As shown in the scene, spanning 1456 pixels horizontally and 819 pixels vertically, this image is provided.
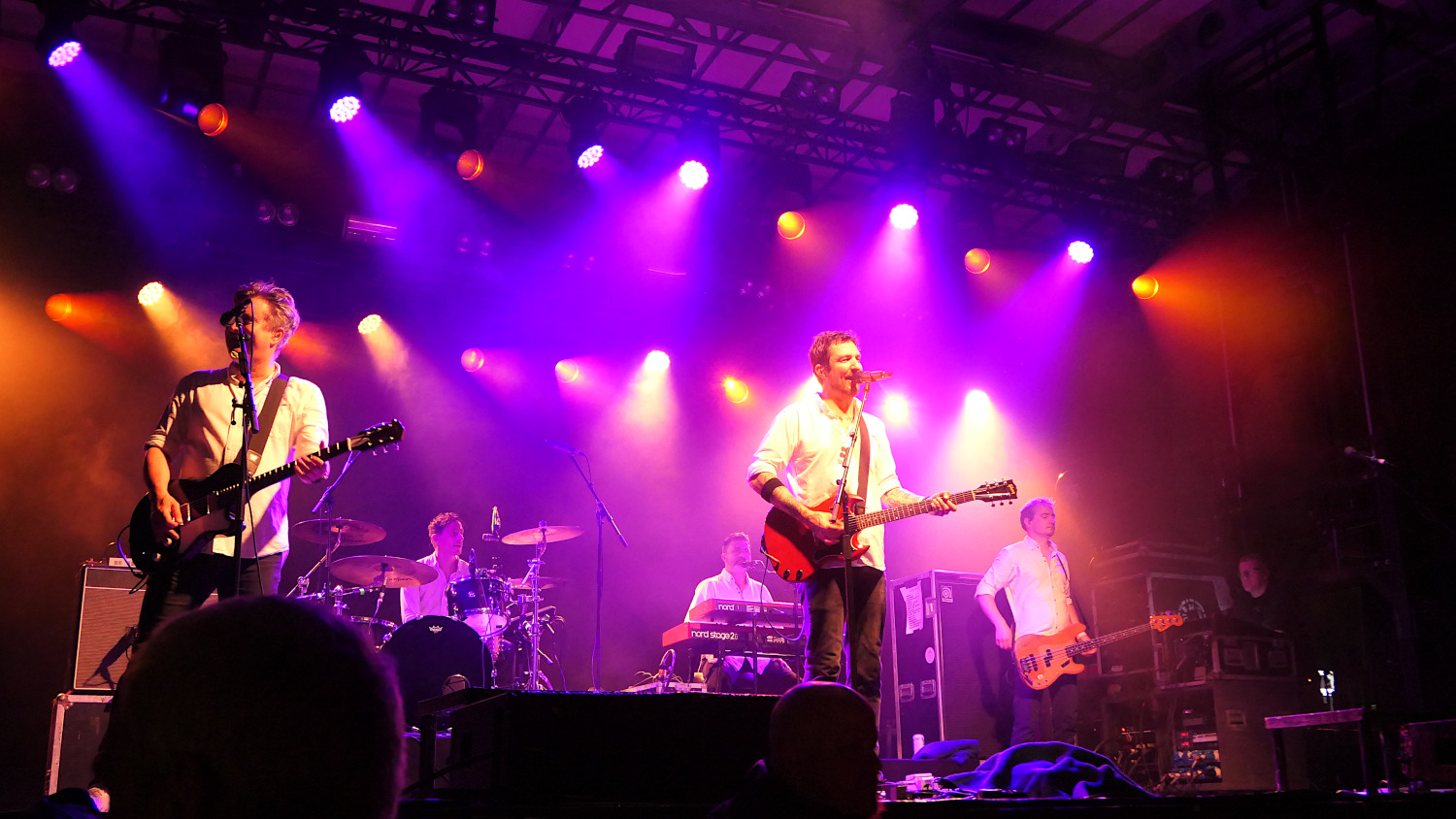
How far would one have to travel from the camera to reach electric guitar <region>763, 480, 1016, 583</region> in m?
5.21

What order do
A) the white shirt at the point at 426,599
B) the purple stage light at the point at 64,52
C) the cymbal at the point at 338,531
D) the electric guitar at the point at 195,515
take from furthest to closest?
the white shirt at the point at 426,599 → the cymbal at the point at 338,531 → the purple stage light at the point at 64,52 → the electric guitar at the point at 195,515

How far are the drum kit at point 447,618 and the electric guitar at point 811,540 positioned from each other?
191 cm

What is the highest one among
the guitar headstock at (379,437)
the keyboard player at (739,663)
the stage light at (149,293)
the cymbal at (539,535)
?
the stage light at (149,293)

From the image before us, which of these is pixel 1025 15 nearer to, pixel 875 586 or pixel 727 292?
pixel 727 292

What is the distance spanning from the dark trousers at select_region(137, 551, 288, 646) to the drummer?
5.06m

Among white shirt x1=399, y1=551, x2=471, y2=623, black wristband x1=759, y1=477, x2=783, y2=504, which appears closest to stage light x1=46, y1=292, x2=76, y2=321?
white shirt x1=399, y1=551, x2=471, y2=623

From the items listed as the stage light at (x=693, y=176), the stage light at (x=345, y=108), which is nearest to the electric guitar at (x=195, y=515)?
the stage light at (x=345, y=108)

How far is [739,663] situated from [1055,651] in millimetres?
2709

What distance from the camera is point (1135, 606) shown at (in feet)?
31.7

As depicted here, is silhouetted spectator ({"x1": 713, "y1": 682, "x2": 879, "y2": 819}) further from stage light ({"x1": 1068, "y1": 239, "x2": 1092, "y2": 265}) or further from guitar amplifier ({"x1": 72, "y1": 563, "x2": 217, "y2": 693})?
stage light ({"x1": 1068, "y1": 239, "x2": 1092, "y2": 265})

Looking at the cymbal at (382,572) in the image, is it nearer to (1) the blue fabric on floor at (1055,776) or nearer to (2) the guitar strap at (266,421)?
(2) the guitar strap at (266,421)

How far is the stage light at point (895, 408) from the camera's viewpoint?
12.3 m

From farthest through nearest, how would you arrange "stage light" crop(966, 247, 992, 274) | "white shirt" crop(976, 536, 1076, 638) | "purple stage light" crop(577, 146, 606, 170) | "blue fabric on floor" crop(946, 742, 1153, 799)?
"stage light" crop(966, 247, 992, 274), "purple stage light" crop(577, 146, 606, 170), "white shirt" crop(976, 536, 1076, 638), "blue fabric on floor" crop(946, 742, 1153, 799)

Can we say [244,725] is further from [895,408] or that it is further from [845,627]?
[895,408]
